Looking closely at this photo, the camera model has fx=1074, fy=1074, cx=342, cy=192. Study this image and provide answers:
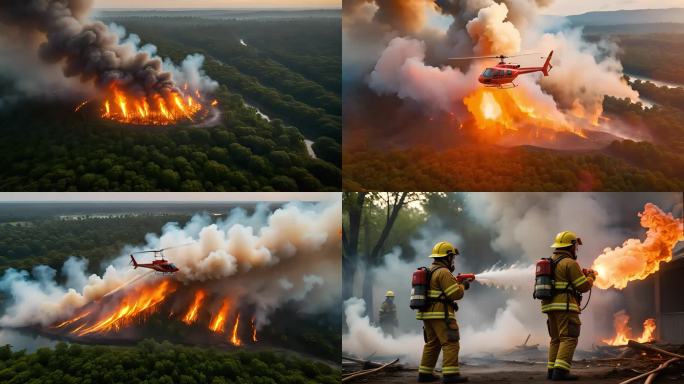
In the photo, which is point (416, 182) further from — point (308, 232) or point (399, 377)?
point (399, 377)

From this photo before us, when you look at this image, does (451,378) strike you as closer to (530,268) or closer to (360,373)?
(360,373)

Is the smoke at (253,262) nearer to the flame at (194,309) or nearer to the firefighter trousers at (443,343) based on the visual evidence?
the flame at (194,309)

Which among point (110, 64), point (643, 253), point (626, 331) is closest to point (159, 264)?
point (110, 64)

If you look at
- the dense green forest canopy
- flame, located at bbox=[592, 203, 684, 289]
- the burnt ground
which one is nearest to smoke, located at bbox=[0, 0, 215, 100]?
the dense green forest canopy

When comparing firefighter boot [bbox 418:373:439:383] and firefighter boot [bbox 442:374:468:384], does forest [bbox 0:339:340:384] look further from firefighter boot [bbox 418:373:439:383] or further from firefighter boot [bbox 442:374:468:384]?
firefighter boot [bbox 442:374:468:384]

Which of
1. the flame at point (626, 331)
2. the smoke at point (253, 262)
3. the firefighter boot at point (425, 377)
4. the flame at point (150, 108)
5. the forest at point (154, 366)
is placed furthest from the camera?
the flame at point (626, 331)

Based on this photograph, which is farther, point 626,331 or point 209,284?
point 626,331

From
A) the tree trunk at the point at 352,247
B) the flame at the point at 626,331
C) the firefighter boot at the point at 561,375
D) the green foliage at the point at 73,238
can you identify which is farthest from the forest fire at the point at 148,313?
the flame at the point at 626,331
